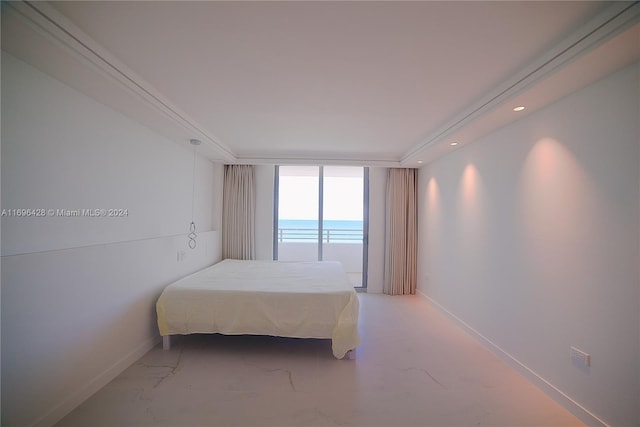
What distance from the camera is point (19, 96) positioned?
1623 millimetres

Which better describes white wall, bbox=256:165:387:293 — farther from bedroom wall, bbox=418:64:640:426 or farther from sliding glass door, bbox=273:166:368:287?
bedroom wall, bbox=418:64:640:426

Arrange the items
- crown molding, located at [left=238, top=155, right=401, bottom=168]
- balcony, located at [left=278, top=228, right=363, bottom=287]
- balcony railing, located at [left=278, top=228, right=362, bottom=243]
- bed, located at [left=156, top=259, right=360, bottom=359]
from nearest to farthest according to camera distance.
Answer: bed, located at [left=156, top=259, right=360, bottom=359], crown molding, located at [left=238, top=155, right=401, bottom=168], balcony, located at [left=278, top=228, right=363, bottom=287], balcony railing, located at [left=278, top=228, right=362, bottom=243]

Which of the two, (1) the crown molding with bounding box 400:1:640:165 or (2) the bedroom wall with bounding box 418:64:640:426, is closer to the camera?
(1) the crown molding with bounding box 400:1:640:165

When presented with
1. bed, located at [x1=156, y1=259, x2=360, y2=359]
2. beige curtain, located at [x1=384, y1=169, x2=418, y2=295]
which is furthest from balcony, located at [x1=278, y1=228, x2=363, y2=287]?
bed, located at [x1=156, y1=259, x2=360, y2=359]

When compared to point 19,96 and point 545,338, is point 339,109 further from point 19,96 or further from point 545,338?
point 545,338

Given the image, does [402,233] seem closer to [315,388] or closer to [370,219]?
[370,219]

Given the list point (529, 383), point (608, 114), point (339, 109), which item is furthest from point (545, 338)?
point (339, 109)

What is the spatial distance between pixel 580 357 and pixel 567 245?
770mm

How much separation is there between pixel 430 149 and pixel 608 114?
1.95 meters

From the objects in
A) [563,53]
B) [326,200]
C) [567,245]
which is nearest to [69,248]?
[563,53]

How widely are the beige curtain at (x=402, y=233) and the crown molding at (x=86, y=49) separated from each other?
368cm

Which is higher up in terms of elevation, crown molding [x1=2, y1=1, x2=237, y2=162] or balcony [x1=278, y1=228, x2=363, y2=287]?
crown molding [x1=2, y1=1, x2=237, y2=162]

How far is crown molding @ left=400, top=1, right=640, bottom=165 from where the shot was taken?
1.31m

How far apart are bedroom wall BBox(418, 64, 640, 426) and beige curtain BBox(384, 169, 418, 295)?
1714mm
